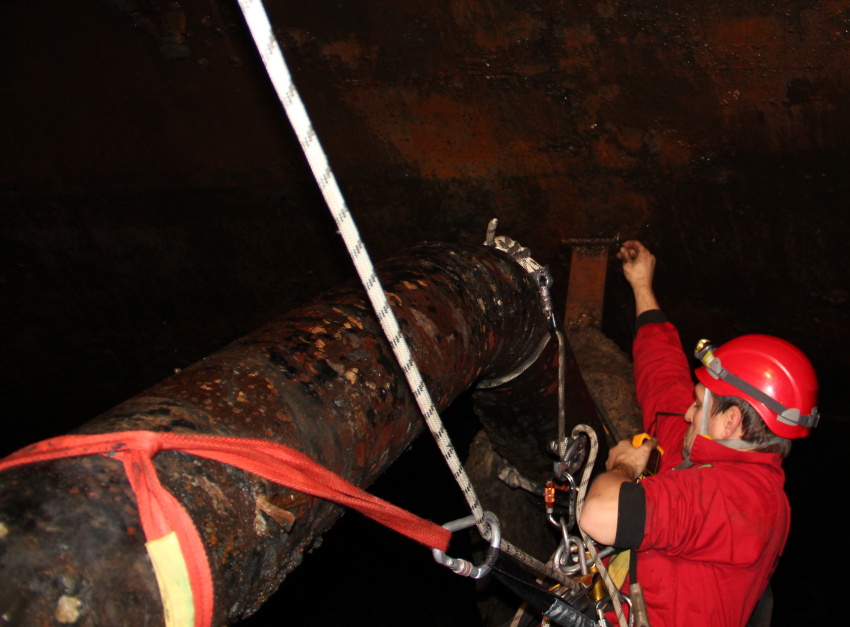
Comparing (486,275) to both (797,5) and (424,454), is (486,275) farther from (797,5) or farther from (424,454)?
(424,454)

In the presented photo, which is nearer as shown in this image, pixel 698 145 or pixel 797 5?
pixel 797 5

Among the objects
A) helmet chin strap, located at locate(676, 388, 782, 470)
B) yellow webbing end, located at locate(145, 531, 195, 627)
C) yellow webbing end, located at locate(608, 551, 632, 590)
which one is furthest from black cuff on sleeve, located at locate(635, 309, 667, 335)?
yellow webbing end, located at locate(145, 531, 195, 627)

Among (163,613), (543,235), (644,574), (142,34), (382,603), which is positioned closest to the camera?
(163,613)

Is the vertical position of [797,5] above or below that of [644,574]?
above

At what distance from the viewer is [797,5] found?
7.35 feet

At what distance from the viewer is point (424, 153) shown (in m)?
2.97

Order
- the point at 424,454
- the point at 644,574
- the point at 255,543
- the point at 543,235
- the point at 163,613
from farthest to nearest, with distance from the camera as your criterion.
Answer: the point at 424,454
the point at 543,235
the point at 644,574
the point at 255,543
the point at 163,613

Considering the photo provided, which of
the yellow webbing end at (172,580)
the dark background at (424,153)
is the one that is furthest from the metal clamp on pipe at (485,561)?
the dark background at (424,153)

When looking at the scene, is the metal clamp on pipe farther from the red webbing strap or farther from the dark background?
the dark background

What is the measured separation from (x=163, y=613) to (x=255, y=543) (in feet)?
0.63

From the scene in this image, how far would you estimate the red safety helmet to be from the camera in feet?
6.75

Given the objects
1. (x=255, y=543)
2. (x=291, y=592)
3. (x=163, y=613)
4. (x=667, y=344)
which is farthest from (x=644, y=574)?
(x=291, y=592)

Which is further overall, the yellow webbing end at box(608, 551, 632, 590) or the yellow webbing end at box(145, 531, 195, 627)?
the yellow webbing end at box(608, 551, 632, 590)

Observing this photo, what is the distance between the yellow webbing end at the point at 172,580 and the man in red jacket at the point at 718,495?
4.78 ft
